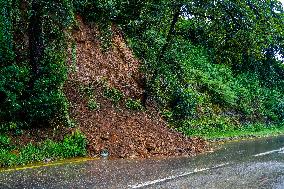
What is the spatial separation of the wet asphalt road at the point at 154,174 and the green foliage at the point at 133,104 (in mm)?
4346

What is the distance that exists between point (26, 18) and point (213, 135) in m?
12.7

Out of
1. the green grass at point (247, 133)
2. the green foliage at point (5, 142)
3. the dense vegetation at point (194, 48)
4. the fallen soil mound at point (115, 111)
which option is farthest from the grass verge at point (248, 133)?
the green foliage at point (5, 142)

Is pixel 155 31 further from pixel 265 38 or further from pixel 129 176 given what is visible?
pixel 129 176

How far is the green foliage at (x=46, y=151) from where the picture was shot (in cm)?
1055

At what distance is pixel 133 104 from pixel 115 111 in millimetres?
1622

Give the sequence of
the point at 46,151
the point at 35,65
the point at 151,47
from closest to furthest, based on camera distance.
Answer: the point at 46,151, the point at 35,65, the point at 151,47

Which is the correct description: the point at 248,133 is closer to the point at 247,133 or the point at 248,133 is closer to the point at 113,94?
the point at 247,133

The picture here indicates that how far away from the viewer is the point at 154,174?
10516 mm

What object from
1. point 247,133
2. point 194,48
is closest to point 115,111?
point 247,133

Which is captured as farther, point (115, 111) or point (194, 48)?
point (194, 48)

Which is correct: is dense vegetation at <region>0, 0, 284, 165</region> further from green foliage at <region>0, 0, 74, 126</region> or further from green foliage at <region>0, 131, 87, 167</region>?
green foliage at <region>0, 131, 87, 167</region>

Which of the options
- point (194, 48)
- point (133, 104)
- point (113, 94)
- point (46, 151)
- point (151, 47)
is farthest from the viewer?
point (194, 48)

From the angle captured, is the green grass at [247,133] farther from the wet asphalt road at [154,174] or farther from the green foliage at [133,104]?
the wet asphalt road at [154,174]

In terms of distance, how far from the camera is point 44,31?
13.7 metres
